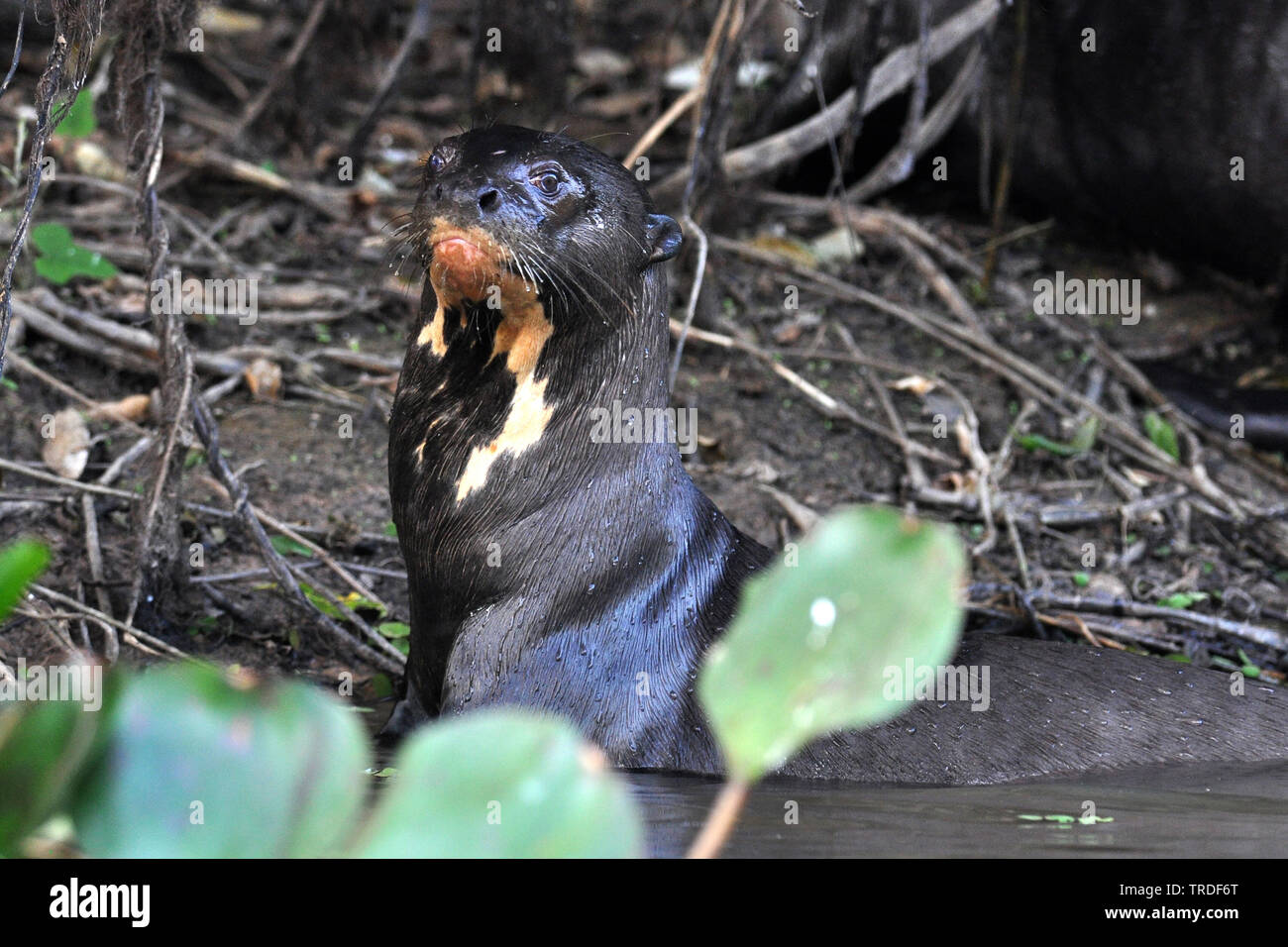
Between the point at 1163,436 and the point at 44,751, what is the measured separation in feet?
17.1

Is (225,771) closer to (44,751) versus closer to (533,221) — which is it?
(44,751)

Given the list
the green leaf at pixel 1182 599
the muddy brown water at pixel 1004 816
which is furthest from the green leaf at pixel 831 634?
the green leaf at pixel 1182 599

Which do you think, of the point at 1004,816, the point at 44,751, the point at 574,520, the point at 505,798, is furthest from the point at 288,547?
the point at 505,798

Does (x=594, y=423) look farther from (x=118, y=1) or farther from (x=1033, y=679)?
(x=118, y=1)

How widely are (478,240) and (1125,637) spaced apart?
249 centimetres

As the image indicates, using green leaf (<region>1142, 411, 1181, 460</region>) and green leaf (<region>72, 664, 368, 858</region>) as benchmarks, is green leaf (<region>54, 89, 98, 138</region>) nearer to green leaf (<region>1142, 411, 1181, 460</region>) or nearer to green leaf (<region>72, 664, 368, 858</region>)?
green leaf (<region>1142, 411, 1181, 460</region>)

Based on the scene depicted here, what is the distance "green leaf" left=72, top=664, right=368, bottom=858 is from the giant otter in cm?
229

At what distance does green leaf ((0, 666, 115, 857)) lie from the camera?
0.88 m

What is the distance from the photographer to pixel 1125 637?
177 inches

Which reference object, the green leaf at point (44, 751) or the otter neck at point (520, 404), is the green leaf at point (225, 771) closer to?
the green leaf at point (44, 751)

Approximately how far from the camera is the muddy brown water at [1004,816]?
2.58 metres

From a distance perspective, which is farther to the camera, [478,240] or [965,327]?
[965,327]

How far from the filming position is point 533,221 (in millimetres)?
3113
